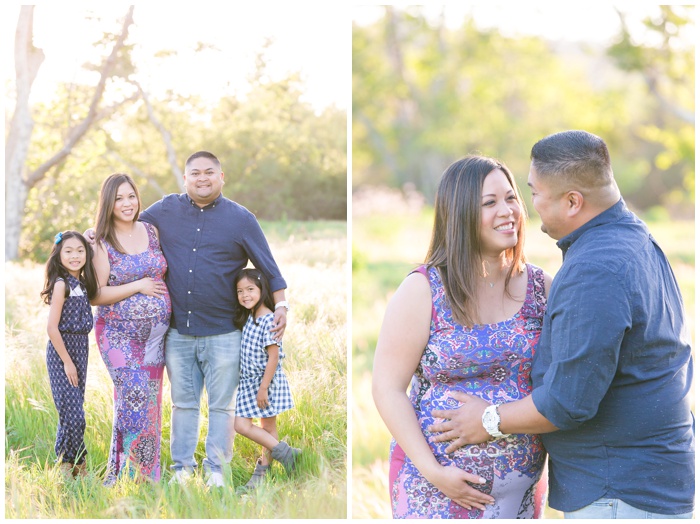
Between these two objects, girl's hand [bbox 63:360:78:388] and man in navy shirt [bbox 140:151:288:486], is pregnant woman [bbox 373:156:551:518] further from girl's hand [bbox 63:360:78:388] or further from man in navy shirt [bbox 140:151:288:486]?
girl's hand [bbox 63:360:78:388]

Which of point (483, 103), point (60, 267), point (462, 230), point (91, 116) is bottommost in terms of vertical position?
point (60, 267)

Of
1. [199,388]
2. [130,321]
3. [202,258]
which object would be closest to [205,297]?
[202,258]

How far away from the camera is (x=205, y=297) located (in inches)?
125

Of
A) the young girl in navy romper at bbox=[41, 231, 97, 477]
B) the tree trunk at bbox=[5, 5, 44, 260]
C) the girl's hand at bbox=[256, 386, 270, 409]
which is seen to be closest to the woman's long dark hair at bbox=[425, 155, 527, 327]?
the girl's hand at bbox=[256, 386, 270, 409]

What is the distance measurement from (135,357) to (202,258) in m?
0.50

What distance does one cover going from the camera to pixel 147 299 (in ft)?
10.2

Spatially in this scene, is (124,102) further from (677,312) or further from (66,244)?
(677,312)

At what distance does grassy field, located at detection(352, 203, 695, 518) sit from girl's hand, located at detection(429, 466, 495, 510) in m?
1.09

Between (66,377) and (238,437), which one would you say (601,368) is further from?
(66,377)

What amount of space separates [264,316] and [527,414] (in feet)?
4.65

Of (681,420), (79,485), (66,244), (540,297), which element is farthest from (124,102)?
(681,420)

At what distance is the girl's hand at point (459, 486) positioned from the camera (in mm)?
2252

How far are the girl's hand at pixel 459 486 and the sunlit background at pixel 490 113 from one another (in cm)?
110

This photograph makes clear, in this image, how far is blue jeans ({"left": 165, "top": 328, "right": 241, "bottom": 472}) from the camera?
126 inches
